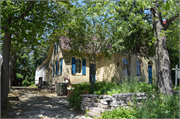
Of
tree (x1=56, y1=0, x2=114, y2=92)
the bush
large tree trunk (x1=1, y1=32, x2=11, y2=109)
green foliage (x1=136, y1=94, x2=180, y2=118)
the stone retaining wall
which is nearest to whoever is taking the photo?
green foliage (x1=136, y1=94, x2=180, y2=118)

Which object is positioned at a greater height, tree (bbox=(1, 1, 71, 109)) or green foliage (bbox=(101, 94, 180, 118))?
tree (bbox=(1, 1, 71, 109))

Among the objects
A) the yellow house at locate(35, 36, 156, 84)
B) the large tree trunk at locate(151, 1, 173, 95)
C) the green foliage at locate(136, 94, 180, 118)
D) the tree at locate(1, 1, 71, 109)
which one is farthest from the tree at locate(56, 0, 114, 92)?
the yellow house at locate(35, 36, 156, 84)

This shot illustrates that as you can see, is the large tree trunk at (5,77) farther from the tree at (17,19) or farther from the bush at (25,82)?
the bush at (25,82)

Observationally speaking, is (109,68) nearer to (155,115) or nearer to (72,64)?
(72,64)

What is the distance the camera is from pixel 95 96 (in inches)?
268

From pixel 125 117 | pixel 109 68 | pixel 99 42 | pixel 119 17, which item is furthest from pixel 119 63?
pixel 125 117

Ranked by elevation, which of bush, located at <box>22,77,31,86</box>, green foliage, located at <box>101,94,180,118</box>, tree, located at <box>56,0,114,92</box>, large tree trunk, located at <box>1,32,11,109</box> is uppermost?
tree, located at <box>56,0,114,92</box>

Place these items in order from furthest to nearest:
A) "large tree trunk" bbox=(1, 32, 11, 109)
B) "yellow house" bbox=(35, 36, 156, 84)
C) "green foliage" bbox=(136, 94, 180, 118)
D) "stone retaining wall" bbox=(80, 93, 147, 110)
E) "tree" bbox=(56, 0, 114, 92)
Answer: "yellow house" bbox=(35, 36, 156, 84)
"tree" bbox=(56, 0, 114, 92)
"large tree trunk" bbox=(1, 32, 11, 109)
"stone retaining wall" bbox=(80, 93, 147, 110)
"green foliage" bbox=(136, 94, 180, 118)

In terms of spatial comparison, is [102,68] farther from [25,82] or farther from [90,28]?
[25,82]

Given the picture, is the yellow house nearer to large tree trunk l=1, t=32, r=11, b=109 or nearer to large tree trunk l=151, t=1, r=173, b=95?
large tree trunk l=1, t=32, r=11, b=109

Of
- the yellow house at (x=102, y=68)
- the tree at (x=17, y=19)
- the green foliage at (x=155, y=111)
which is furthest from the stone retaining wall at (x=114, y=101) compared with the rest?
the yellow house at (x=102, y=68)

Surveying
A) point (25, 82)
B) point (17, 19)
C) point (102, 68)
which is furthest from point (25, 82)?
point (17, 19)

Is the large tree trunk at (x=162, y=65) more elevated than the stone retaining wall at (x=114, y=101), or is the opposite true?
the large tree trunk at (x=162, y=65)

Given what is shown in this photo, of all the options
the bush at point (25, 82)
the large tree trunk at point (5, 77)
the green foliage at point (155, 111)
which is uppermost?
the large tree trunk at point (5, 77)
